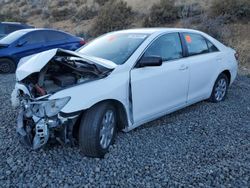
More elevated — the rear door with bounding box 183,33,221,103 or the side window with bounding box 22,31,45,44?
the rear door with bounding box 183,33,221,103

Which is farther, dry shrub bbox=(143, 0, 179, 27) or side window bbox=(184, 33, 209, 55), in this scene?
dry shrub bbox=(143, 0, 179, 27)

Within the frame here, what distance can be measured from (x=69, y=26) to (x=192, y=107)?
18.6 meters

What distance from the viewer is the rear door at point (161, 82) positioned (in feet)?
16.3

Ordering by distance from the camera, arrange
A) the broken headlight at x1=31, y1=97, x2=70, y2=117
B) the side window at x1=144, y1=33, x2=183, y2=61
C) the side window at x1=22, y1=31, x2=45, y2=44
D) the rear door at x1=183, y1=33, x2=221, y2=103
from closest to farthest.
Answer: the broken headlight at x1=31, y1=97, x2=70, y2=117 < the side window at x1=144, y1=33, x2=183, y2=61 < the rear door at x1=183, y1=33, x2=221, y2=103 < the side window at x1=22, y1=31, x2=45, y2=44

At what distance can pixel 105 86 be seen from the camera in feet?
14.9

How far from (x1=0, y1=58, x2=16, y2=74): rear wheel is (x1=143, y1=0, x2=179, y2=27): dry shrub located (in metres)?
10.1

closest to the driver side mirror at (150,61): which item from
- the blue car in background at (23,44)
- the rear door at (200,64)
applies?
the rear door at (200,64)

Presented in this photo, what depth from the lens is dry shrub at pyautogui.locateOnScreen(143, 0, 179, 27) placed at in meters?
19.1

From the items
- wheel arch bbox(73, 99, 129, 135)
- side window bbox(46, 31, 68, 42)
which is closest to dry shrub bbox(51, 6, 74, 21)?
side window bbox(46, 31, 68, 42)

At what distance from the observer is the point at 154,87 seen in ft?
17.0

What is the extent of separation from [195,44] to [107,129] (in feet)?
8.95

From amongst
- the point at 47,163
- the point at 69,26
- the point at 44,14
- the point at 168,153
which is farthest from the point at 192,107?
the point at 44,14

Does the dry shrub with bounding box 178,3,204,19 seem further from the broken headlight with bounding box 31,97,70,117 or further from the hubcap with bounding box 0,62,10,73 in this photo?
the broken headlight with bounding box 31,97,70,117

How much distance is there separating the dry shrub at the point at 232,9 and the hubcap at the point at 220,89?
1051 cm
